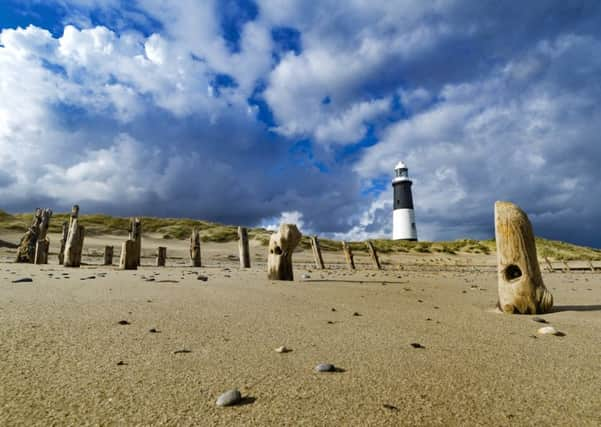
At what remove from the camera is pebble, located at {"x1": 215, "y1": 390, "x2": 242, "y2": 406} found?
1830 mm

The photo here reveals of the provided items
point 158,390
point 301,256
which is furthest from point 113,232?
point 158,390

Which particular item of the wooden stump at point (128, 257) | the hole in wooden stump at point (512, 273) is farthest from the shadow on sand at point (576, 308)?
the wooden stump at point (128, 257)

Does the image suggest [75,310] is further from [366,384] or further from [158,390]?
[366,384]

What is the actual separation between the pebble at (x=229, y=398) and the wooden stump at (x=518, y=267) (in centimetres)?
449

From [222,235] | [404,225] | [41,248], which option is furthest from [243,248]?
[404,225]

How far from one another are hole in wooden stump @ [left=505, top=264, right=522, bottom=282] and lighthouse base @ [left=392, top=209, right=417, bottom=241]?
43264mm

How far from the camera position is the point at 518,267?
5.12 meters

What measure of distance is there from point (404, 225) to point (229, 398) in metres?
48.6

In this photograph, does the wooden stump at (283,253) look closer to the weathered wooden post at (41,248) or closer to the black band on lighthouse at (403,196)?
the weathered wooden post at (41,248)

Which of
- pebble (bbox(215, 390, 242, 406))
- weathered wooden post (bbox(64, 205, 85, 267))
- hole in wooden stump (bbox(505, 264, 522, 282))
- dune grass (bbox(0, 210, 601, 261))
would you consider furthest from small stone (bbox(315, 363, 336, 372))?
dune grass (bbox(0, 210, 601, 261))

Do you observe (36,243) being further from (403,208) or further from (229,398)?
(403,208)

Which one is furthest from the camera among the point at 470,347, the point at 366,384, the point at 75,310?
the point at 75,310

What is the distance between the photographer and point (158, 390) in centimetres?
197

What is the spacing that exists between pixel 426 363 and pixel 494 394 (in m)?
0.56
